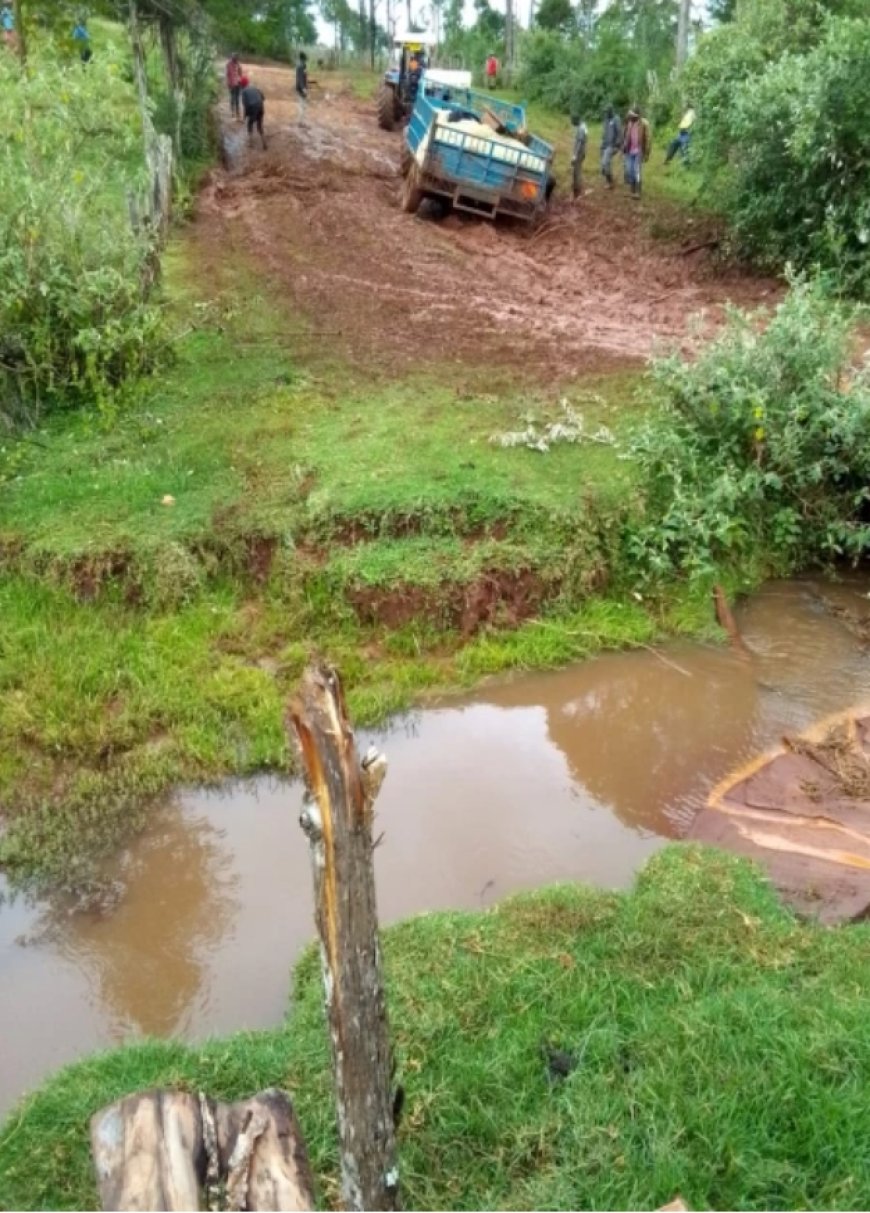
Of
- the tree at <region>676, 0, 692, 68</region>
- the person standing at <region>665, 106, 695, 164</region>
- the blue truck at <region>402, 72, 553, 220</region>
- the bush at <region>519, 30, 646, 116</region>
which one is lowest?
the blue truck at <region>402, 72, 553, 220</region>

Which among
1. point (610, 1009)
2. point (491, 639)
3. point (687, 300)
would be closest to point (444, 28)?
point (687, 300)

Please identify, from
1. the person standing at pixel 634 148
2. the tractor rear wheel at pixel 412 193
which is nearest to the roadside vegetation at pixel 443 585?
the person standing at pixel 634 148

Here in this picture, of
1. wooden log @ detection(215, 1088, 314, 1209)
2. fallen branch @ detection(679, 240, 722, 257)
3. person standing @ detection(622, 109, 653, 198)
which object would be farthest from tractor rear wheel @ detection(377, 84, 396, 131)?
wooden log @ detection(215, 1088, 314, 1209)

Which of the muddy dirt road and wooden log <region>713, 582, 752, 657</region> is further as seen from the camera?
the muddy dirt road

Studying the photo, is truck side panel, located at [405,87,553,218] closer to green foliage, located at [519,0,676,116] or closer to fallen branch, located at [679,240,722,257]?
fallen branch, located at [679,240,722,257]

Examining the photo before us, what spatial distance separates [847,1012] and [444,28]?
3960 cm

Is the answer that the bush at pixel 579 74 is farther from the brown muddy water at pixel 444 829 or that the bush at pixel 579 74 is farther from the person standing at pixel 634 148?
the brown muddy water at pixel 444 829

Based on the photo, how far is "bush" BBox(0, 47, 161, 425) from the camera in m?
8.77

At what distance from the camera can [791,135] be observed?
468 inches

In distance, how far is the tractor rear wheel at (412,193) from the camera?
1475 cm

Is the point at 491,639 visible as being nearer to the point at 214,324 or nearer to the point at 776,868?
the point at 776,868

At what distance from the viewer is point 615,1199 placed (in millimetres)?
3396

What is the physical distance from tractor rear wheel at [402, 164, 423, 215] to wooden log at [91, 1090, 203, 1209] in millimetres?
13800

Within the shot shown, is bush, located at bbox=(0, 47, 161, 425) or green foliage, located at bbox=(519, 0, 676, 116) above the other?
green foliage, located at bbox=(519, 0, 676, 116)
